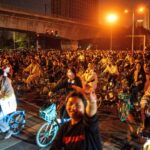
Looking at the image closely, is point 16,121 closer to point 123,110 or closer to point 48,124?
point 48,124

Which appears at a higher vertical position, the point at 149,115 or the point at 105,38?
the point at 105,38

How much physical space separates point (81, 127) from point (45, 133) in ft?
12.9

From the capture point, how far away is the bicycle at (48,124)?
6680 mm

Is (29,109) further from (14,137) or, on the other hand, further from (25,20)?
(25,20)

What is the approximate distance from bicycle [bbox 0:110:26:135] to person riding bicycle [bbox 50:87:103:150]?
450cm

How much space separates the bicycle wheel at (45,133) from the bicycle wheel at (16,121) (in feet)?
3.56

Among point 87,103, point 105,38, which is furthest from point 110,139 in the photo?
point 105,38

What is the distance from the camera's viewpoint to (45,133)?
6898 millimetres

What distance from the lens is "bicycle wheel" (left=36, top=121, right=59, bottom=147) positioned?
269 inches

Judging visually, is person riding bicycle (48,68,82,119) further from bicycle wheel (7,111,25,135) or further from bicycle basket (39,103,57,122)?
bicycle wheel (7,111,25,135)

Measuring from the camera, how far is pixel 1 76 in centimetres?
733

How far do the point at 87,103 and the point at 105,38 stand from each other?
170ft

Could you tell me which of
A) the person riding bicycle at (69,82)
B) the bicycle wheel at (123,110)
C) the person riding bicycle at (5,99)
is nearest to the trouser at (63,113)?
the person riding bicycle at (69,82)

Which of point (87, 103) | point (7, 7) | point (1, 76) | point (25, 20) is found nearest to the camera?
point (87, 103)
